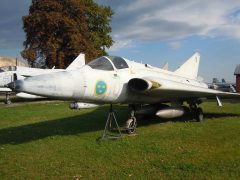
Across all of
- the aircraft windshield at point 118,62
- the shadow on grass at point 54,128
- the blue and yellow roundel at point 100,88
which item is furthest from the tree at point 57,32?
the blue and yellow roundel at point 100,88

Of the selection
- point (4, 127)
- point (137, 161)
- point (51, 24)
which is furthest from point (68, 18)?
point (137, 161)

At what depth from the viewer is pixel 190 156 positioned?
21.7ft

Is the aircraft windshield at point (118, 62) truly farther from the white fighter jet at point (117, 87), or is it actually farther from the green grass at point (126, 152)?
the green grass at point (126, 152)

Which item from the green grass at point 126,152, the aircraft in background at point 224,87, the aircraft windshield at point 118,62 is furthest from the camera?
the aircraft in background at point 224,87

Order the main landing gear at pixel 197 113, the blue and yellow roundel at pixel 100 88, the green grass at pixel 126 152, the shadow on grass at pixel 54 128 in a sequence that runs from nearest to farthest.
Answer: the green grass at pixel 126 152 < the blue and yellow roundel at pixel 100 88 < the shadow on grass at pixel 54 128 < the main landing gear at pixel 197 113

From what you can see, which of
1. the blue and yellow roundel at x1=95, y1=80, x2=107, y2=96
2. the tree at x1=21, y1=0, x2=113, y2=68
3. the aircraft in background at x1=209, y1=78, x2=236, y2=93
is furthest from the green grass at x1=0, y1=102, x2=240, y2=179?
the tree at x1=21, y1=0, x2=113, y2=68

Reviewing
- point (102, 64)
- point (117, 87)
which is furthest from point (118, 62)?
point (117, 87)

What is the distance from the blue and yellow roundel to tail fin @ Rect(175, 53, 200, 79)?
23.1 ft

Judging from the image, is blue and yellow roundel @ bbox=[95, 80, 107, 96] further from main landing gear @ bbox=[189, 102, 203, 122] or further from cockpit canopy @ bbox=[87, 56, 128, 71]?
main landing gear @ bbox=[189, 102, 203, 122]

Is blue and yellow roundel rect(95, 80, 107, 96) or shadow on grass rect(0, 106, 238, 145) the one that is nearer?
blue and yellow roundel rect(95, 80, 107, 96)

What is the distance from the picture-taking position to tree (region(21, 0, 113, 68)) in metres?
35.4

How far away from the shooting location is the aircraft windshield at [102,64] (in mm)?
8477

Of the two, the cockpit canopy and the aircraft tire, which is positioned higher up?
the cockpit canopy

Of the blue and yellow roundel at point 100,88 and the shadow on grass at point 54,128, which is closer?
the blue and yellow roundel at point 100,88
